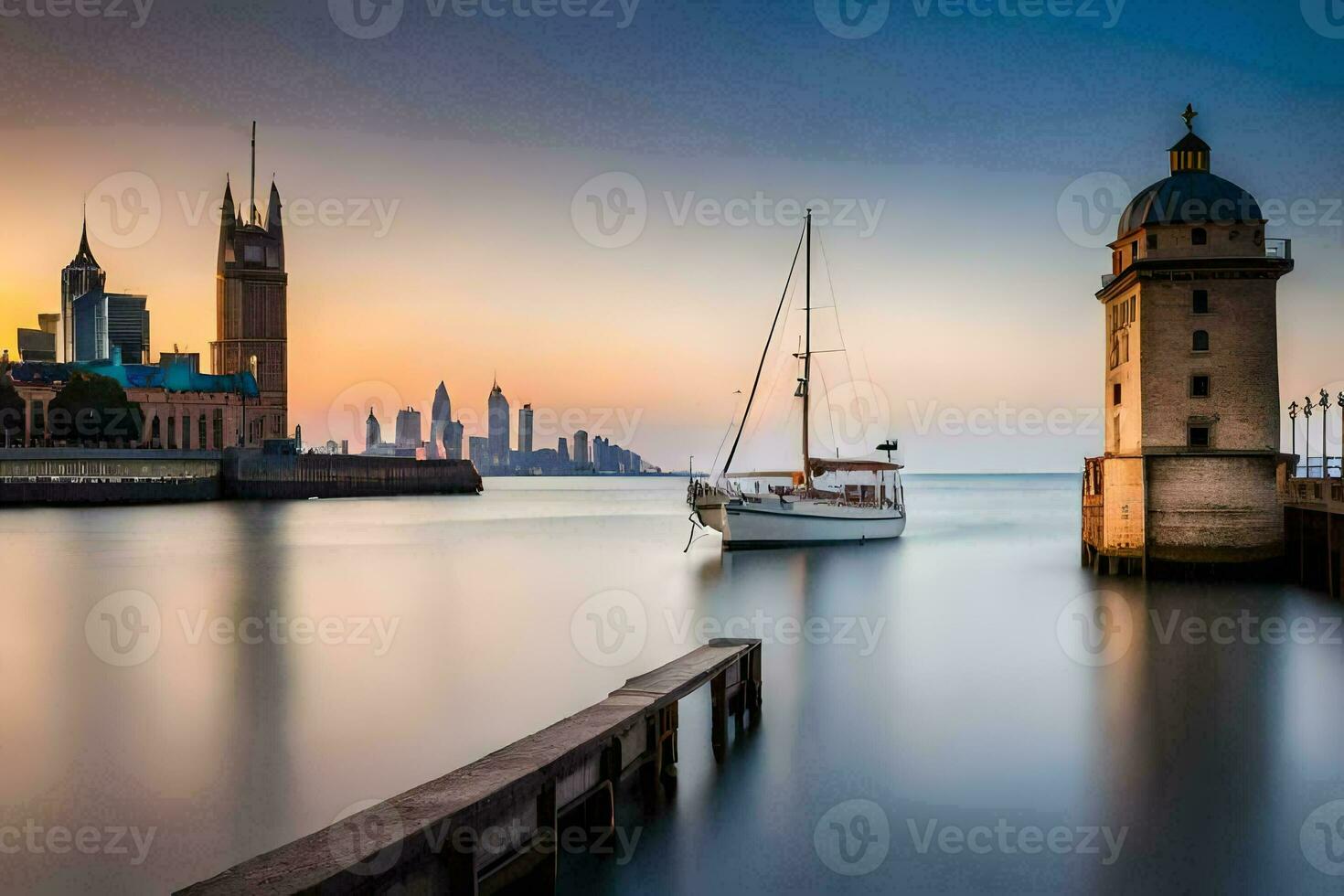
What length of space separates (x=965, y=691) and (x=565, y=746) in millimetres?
11539

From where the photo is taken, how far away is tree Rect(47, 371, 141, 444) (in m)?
109

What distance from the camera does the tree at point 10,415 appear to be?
102 m

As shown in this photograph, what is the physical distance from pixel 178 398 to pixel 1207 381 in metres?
138

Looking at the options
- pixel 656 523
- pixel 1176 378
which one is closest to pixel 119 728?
pixel 1176 378

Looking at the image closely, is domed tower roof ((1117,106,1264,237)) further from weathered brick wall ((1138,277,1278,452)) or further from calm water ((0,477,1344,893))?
calm water ((0,477,1344,893))

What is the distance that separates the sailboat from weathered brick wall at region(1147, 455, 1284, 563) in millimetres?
18999
